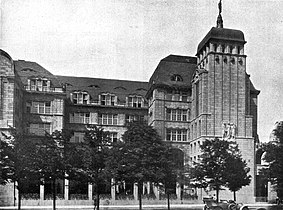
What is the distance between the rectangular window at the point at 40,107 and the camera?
3812cm

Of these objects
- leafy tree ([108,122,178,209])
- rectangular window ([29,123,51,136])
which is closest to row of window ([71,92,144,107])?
rectangular window ([29,123,51,136])

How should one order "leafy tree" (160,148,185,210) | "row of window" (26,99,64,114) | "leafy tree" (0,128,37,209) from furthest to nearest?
"row of window" (26,99,64,114) < "leafy tree" (160,148,185,210) < "leafy tree" (0,128,37,209)

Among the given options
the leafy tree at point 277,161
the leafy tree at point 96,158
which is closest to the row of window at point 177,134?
the leafy tree at point 96,158

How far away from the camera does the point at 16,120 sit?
3344cm

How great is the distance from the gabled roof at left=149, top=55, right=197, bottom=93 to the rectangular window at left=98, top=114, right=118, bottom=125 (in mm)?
5495

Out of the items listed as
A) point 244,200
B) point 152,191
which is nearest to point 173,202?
point 152,191

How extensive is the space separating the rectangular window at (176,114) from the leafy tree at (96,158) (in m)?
18.4

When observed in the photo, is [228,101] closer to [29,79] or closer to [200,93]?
[200,93]

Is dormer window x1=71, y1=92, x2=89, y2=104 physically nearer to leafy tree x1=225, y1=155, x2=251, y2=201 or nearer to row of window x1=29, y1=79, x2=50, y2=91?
row of window x1=29, y1=79, x2=50, y2=91

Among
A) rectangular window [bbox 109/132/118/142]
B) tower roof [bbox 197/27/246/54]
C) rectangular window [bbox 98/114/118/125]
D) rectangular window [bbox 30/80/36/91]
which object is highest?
tower roof [bbox 197/27/246/54]

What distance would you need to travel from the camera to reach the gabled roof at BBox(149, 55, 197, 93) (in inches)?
1576

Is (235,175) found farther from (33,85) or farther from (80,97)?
(80,97)

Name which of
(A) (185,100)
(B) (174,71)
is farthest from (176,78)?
(A) (185,100)

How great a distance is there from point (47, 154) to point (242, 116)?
21527 mm
